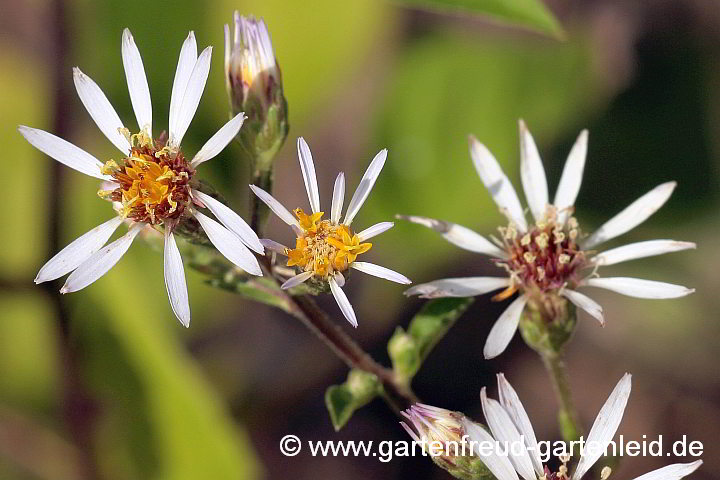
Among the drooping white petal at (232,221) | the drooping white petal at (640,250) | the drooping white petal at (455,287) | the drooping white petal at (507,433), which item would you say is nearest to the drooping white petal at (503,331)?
the drooping white petal at (455,287)

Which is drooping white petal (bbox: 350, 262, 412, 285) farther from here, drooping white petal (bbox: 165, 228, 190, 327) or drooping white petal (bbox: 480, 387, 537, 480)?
drooping white petal (bbox: 165, 228, 190, 327)

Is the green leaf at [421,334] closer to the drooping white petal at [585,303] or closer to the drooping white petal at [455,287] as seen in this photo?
the drooping white petal at [455,287]

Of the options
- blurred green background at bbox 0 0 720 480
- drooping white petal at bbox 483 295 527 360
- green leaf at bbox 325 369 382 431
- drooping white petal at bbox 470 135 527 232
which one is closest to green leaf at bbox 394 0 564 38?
drooping white petal at bbox 470 135 527 232

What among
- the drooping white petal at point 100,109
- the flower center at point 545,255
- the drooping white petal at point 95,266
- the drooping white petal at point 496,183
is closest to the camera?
the drooping white petal at point 95,266

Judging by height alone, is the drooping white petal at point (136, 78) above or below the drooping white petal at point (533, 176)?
A: above

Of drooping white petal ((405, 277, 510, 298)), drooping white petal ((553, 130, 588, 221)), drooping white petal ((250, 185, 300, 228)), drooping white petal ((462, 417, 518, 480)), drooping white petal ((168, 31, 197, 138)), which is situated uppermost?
drooping white petal ((168, 31, 197, 138))

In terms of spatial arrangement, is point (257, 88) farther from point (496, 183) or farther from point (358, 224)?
point (358, 224)

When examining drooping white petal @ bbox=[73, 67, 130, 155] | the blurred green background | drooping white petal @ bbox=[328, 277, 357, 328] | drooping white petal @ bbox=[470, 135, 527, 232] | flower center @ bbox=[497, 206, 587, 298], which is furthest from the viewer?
the blurred green background
